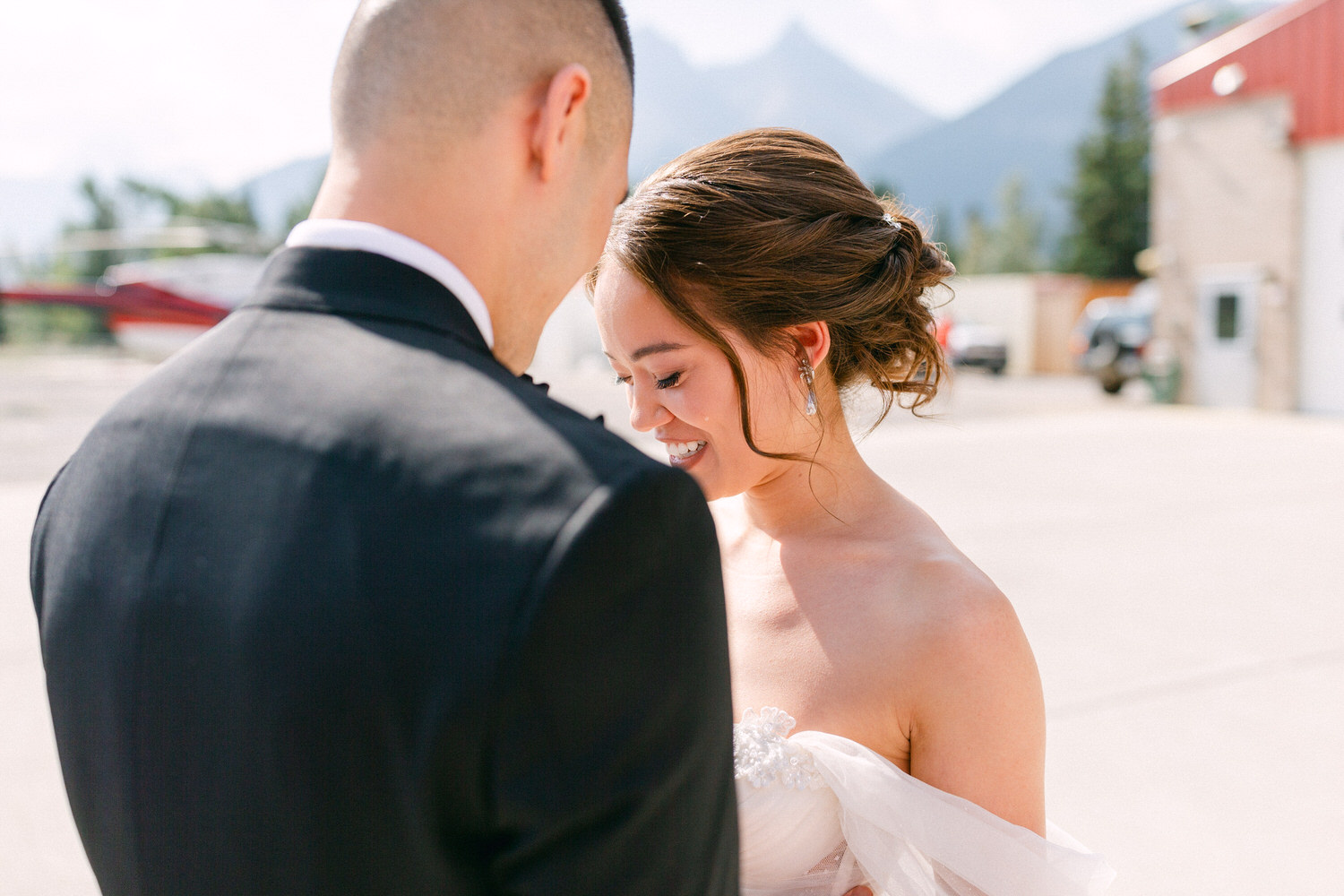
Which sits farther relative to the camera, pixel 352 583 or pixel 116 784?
pixel 116 784

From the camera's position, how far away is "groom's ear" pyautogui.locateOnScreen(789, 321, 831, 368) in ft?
5.70

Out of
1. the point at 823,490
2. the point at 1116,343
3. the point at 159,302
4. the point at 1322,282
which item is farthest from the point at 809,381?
the point at 159,302

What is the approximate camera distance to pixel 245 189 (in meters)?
56.2

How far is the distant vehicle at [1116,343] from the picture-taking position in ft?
58.4

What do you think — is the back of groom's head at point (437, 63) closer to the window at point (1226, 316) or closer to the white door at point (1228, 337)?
the white door at point (1228, 337)

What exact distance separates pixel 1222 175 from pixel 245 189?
52.1 meters

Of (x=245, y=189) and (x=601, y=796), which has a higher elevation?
(x=245, y=189)

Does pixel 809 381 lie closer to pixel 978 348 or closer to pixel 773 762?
pixel 773 762

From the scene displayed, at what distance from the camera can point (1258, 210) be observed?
48.0 ft

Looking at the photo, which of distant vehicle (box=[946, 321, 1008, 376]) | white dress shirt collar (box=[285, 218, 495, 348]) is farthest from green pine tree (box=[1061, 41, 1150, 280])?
white dress shirt collar (box=[285, 218, 495, 348])

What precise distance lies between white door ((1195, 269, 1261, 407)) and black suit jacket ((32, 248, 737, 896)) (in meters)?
16.2

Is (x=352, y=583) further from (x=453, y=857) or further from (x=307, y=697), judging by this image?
(x=453, y=857)

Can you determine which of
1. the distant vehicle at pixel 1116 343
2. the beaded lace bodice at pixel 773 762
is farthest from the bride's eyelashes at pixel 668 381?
the distant vehicle at pixel 1116 343

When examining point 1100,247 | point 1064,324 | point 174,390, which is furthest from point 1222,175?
point 1100,247
